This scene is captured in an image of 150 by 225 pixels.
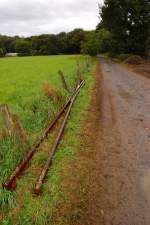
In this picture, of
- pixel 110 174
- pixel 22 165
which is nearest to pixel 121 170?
pixel 110 174

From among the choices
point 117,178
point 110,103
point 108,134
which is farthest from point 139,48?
point 117,178

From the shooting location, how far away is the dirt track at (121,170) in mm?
5109

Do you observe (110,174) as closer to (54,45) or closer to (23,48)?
(54,45)

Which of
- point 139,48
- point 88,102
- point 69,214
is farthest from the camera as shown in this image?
point 139,48

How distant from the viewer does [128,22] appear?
46.8 metres

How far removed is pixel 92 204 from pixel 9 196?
52.1 inches

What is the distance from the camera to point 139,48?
47250 mm

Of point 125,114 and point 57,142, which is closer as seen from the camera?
point 57,142

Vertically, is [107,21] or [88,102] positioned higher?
[107,21]

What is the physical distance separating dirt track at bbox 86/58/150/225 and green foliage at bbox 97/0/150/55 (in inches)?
1414

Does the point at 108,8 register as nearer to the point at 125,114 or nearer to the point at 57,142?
the point at 125,114

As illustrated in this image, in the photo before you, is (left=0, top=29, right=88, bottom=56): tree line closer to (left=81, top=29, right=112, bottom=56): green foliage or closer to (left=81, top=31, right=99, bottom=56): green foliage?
(left=81, top=29, right=112, bottom=56): green foliage

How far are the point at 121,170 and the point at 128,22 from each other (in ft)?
140

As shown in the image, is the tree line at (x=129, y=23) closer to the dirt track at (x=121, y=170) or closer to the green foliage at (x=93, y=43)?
the green foliage at (x=93, y=43)
